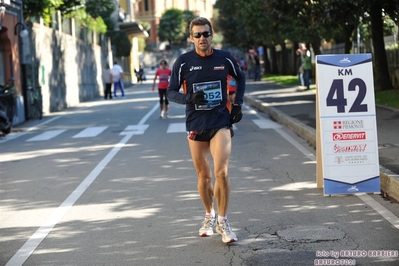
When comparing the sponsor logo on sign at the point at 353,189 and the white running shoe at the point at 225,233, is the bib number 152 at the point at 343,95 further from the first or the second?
the white running shoe at the point at 225,233

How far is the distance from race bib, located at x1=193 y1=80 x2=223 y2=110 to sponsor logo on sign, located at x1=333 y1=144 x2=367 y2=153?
2679 millimetres

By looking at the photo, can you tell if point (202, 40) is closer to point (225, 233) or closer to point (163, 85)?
point (225, 233)

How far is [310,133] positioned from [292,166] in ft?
12.7

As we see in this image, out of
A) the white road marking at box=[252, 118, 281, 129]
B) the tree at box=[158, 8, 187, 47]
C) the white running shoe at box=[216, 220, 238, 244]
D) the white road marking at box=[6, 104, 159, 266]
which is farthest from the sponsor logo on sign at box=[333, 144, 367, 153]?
the tree at box=[158, 8, 187, 47]

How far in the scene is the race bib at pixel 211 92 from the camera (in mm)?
6949

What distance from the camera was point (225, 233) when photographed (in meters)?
6.90

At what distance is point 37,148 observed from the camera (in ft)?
52.9

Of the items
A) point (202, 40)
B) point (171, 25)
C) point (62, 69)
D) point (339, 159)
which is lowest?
point (339, 159)

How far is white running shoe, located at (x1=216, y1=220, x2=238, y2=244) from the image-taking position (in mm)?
6855

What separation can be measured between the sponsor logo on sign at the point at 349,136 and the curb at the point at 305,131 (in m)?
0.58

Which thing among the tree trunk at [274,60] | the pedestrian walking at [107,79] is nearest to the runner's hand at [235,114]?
the pedestrian walking at [107,79]

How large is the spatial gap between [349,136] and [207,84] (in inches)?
112

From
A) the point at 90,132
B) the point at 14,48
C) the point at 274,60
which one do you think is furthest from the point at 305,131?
the point at 274,60

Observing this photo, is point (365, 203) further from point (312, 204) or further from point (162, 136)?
point (162, 136)
